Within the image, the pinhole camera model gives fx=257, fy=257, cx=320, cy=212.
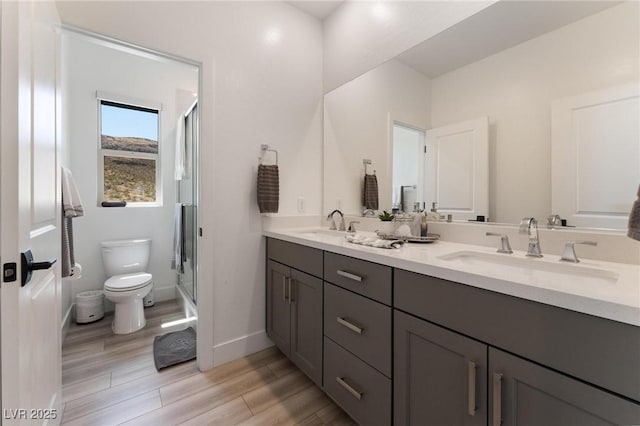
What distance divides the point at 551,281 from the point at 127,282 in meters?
2.84

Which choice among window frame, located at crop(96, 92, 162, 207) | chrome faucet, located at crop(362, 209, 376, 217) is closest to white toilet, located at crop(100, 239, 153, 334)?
window frame, located at crop(96, 92, 162, 207)

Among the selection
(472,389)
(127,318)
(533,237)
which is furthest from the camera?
(127,318)

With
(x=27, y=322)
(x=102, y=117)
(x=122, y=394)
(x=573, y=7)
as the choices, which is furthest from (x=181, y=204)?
(x=573, y=7)

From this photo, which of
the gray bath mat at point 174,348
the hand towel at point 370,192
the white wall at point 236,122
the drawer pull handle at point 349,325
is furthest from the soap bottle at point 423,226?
the gray bath mat at point 174,348

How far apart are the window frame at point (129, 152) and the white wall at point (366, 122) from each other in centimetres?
206

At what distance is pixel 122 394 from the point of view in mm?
1520

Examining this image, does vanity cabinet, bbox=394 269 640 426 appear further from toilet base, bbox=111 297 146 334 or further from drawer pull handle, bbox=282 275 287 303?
toilet base, bbox=111 297 146 334

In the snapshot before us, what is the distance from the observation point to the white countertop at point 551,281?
58 cm

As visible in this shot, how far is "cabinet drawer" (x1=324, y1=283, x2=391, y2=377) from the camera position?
1.07 m

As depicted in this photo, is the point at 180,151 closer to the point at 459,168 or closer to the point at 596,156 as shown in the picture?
the point at 459,168

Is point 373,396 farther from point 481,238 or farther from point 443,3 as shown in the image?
point 443,3

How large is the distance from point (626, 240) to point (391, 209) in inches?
42.8

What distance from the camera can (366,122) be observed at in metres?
2.04

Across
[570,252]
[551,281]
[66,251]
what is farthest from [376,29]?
[66,251]
